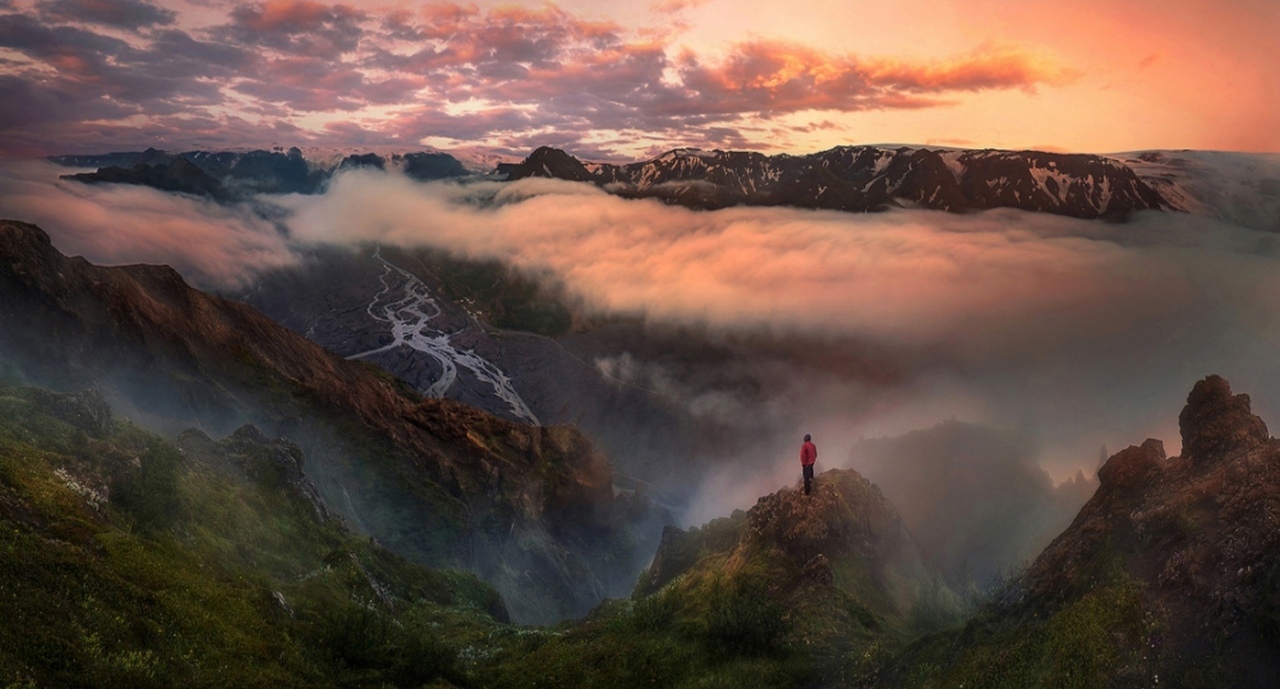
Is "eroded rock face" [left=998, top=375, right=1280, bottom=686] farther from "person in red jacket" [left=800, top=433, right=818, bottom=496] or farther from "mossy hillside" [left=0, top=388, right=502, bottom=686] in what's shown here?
"mossy hillside" [left=0, top=388, right=502, bottom=686]

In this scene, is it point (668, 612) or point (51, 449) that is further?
point (668, 612)

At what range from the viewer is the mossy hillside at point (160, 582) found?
15.2 meters

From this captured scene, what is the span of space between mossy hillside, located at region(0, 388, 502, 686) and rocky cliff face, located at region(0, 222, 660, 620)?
3019 centimetres

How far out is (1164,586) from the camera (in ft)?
63.5

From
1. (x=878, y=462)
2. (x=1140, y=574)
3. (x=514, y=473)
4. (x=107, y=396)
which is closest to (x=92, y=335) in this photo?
(x=107, y=396)

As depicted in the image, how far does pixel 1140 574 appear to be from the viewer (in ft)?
67.7

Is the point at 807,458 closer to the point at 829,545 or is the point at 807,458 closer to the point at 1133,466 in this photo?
the point at 829,545

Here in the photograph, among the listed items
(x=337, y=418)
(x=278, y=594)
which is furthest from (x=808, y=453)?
(x=337, y=418)

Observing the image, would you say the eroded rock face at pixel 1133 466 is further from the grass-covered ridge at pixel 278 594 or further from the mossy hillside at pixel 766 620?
the grass-covered ridge at pixel 278 594

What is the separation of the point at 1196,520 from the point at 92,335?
3215 inches

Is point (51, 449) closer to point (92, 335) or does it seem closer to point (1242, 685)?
point (1242, 685)

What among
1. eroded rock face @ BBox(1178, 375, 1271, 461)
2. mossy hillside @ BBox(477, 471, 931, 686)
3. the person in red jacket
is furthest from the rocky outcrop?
eroded rock face @ BBox(1178, 375, 1271, 461)

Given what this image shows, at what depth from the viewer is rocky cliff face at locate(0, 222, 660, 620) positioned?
60625 mm

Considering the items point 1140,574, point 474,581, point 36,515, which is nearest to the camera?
point 36,515
